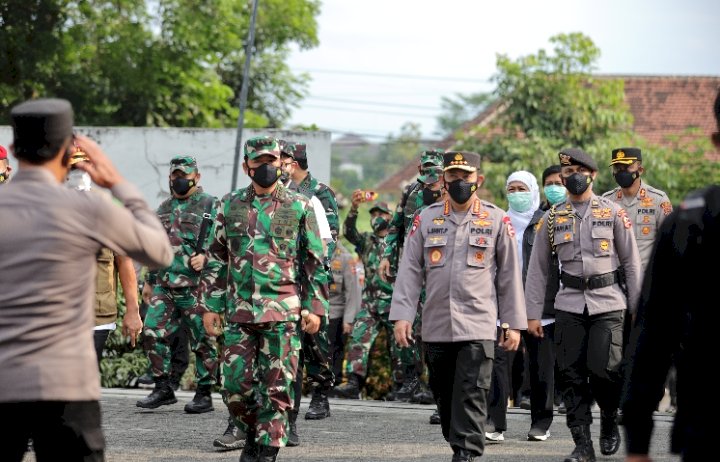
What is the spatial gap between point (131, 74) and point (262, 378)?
21653mm

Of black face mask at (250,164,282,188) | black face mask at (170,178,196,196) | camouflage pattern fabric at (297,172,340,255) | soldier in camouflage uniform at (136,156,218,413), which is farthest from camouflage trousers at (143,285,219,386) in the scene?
black face mask at (250,164,282,188)

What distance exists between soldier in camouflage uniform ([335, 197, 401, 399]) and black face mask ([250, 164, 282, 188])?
→ 18.2ft

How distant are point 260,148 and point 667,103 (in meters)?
45.6

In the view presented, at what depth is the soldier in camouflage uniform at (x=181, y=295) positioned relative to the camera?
1266 centimetres

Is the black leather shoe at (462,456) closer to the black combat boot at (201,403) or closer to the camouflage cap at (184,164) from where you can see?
the black combat boot at (201,403)

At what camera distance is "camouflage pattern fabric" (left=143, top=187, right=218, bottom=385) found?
1267 centimetres

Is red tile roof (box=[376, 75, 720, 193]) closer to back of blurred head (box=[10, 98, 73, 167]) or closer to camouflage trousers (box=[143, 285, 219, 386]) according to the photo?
camouflage trousers (box=[143, 285, 219, 386])

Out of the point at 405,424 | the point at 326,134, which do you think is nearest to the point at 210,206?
the point at 405,424

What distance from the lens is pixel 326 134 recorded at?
20.2 meters

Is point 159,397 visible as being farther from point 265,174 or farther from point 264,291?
point 265,174

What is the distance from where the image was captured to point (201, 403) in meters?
12.7

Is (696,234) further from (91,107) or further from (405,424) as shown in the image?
(91,107)

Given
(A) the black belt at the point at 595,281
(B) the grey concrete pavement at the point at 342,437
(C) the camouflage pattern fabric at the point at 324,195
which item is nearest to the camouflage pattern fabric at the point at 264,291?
(B) the grey concrete pavement at the point at 342,437

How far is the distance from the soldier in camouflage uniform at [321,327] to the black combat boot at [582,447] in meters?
2.13
